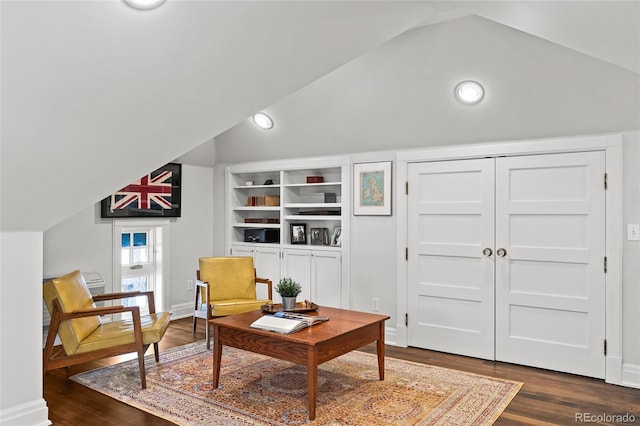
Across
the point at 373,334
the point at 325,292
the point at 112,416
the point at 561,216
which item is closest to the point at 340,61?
the point at 373,334

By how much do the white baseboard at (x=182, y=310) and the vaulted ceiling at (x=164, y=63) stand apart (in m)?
3.35

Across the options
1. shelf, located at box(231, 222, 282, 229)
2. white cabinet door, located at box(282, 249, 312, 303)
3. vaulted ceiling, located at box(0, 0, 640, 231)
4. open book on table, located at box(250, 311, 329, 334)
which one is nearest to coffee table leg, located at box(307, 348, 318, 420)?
open book on table, located at box(250, 311, 329, 334)

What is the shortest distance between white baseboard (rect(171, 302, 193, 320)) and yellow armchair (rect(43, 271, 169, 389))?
205cm

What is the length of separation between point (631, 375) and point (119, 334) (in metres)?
3.89

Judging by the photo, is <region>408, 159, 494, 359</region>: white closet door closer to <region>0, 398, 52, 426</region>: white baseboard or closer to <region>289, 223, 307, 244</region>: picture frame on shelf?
<region>289, 223, 307, 244</region>: picture frame on shelf

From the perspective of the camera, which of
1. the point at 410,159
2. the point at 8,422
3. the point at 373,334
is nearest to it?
the point at 8,422

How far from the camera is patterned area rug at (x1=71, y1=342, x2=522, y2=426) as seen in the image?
3.15 meters

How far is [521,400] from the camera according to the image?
11.3 feet

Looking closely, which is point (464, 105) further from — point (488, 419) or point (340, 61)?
point (488, 419)

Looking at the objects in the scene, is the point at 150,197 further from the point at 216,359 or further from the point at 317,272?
the point at 216,359

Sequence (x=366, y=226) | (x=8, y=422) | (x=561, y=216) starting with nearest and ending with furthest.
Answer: (x=8, y=422) → (x=561, y=216) → (x=366, y=226)

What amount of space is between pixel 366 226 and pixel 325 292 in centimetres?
94

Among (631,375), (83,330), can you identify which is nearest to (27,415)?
(83,330)

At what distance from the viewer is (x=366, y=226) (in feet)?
16.9
